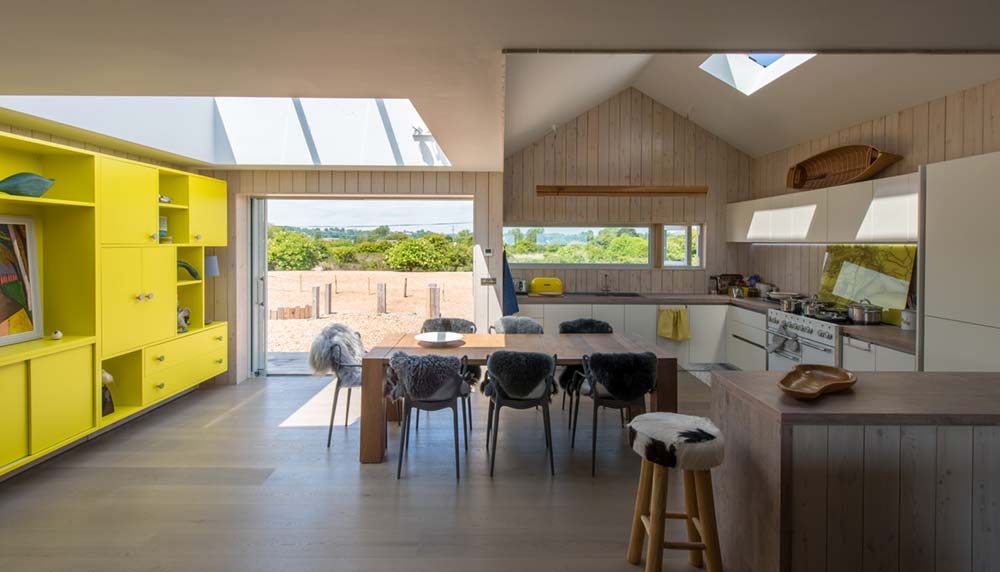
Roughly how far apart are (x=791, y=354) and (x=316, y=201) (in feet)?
17.0

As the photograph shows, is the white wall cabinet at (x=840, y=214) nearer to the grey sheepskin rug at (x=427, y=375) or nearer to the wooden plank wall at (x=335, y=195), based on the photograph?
the wooden plank wall at (x=335, y=195)

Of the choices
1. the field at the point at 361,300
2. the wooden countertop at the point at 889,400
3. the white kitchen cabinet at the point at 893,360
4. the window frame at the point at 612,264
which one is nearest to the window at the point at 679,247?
the window frame at the point at 612,264

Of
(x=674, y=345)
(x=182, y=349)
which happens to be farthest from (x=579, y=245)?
(x=182, y=349)

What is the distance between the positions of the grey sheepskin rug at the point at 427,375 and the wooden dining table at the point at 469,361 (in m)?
0.22

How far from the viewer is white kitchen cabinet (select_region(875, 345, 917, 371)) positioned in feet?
12.5

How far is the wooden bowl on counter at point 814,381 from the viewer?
2139 millimetres

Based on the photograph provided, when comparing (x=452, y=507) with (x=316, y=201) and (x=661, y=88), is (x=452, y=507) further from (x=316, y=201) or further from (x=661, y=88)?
(x=661, y=88)

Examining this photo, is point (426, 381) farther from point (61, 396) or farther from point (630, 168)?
point (630, 168)

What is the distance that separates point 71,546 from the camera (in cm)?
284

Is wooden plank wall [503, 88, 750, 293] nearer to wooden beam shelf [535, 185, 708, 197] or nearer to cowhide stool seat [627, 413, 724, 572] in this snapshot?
wooden beam shelf [535, 185, 708, 197]

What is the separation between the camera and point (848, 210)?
16.3 ft

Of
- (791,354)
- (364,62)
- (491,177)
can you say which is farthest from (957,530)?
(491,177)

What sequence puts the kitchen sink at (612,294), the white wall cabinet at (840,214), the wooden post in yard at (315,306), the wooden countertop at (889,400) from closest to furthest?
1. the wooden countertop at (889,400)
2. the white wall cabinet at (840,214)
3. the kitchen sink at (612,294)
4. the wooden post in yard at (315,306)

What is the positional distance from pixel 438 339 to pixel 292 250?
3.37 m
